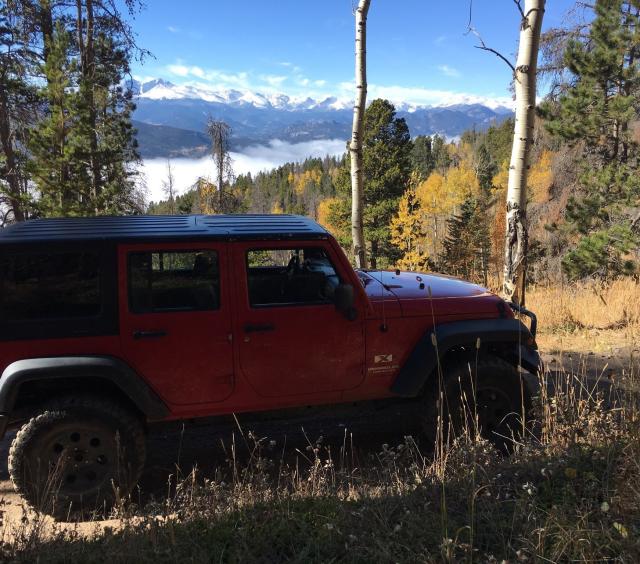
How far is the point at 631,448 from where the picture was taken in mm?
2854

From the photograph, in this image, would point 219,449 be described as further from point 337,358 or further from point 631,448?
point 631,448

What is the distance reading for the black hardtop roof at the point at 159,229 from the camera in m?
3.38

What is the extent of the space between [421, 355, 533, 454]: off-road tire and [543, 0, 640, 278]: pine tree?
10342 mm

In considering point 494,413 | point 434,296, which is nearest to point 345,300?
point 434,296

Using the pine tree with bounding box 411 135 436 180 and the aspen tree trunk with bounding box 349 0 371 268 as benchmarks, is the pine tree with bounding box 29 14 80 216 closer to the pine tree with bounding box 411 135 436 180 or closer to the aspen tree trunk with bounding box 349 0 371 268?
the aspen tree trunk with bounding box 349 0 371 268

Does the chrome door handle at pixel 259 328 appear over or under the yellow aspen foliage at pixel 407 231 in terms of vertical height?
over

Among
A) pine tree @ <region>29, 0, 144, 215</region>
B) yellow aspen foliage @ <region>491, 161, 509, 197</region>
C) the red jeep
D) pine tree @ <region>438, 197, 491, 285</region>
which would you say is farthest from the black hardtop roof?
yellow aspen foliage @ <region>491, 161, 509, 197</region>

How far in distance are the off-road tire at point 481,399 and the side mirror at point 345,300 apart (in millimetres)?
922

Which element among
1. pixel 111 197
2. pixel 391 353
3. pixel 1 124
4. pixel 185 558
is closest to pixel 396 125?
pixel 111 197

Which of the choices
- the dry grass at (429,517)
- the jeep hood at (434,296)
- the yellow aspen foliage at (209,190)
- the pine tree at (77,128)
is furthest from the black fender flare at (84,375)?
the yellow aspen foliage at (209,190)

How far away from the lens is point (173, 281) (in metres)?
3.50

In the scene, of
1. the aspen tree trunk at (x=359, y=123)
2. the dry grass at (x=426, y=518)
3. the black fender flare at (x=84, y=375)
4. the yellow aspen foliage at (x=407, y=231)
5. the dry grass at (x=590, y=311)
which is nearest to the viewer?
the dry grass at (x=426, y=518)

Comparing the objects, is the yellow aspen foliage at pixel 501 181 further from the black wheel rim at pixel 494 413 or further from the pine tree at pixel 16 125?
the black wheel rim at pixel 494 413

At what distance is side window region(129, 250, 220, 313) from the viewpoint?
340cm
